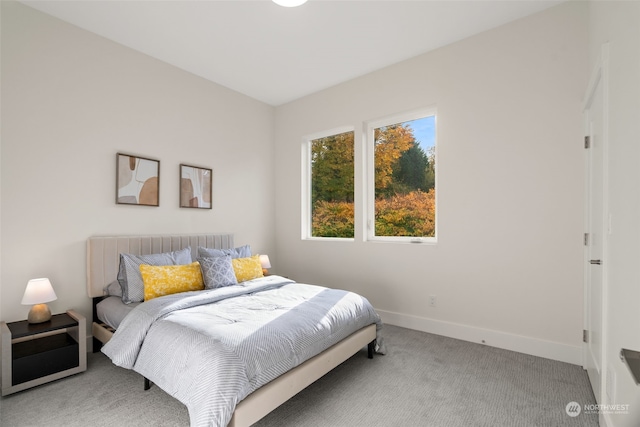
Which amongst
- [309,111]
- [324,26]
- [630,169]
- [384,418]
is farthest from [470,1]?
[384,418]

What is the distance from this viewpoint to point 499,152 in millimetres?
2939

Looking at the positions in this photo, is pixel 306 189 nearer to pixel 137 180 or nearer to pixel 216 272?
pixel 216 272

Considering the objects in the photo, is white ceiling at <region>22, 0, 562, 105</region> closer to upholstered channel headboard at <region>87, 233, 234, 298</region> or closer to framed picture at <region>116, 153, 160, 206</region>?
framed picture at <region>116, 153, 160, 206</region>

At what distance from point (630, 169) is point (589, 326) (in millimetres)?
1610

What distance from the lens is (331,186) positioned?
438 cm

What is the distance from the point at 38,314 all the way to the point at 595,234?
4141mm

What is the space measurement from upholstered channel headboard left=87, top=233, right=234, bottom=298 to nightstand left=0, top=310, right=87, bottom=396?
330 mm

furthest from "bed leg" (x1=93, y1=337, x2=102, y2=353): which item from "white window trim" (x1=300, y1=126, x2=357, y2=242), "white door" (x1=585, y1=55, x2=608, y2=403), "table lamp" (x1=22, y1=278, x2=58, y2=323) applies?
"white door" (x1=585, y1=55, x2=608, y2=403)

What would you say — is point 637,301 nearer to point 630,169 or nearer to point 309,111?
point 630,169

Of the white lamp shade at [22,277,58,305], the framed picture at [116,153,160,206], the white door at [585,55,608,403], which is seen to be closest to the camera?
the white door at [585,55,608,403]

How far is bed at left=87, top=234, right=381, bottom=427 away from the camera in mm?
1610

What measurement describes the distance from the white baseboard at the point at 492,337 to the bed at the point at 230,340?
844mm

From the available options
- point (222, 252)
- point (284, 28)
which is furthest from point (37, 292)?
point (284, 28)

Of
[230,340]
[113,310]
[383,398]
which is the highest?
[230,340]
